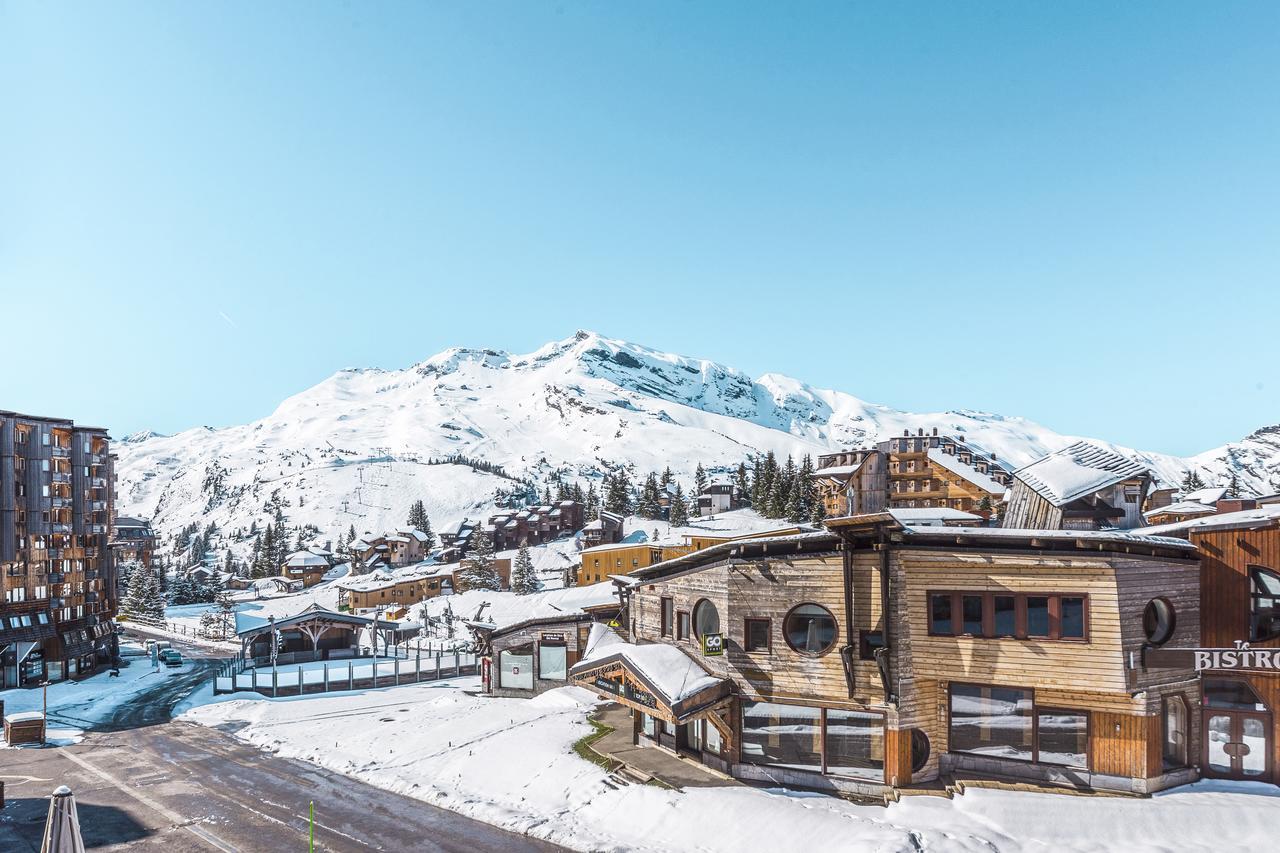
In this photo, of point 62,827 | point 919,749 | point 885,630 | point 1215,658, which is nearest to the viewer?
point 62,827

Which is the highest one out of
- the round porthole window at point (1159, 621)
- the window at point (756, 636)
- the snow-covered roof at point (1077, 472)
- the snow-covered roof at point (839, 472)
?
the snow-covered roof at point (1077, 472)

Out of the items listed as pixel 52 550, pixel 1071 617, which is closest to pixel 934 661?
pixel 1071 617

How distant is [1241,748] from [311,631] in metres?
57.3

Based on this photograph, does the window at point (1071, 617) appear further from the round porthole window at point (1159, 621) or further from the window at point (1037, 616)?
the round porthole window at point (1159, 621)

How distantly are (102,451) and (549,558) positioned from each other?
6990 cm

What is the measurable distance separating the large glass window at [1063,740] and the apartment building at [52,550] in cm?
6081

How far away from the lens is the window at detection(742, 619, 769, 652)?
2531 cm

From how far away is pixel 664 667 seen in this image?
2695 cm

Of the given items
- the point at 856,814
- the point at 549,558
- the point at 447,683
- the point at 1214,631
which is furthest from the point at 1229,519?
the point at 549,558

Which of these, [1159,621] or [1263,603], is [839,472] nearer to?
[1263,603]

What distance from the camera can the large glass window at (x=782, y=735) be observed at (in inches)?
961

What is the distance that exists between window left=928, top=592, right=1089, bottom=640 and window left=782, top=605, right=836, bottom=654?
3111 mm

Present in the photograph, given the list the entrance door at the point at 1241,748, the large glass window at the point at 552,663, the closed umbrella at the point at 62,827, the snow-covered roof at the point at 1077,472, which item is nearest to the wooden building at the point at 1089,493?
the snow-covered roof at the point at 1077,472

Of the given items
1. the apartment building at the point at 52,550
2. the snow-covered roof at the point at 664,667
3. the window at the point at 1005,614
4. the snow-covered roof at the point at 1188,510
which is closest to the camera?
the window at the point at 1005,614
